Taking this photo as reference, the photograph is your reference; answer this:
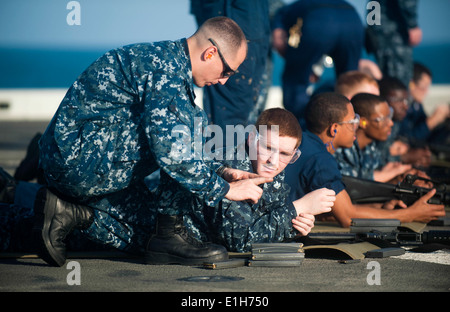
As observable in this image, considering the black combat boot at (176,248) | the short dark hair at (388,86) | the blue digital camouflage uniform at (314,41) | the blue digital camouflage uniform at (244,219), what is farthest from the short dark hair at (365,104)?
the black combat boot at (176,248)

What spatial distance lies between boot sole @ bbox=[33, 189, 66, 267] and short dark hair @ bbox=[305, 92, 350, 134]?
228cm

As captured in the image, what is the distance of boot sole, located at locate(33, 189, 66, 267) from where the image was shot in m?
4.02

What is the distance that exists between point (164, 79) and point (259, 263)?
1136mm

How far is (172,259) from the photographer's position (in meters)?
4.16

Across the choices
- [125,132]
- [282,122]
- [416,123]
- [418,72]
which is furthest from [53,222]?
[418,72]

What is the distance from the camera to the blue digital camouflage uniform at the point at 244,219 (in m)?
4.32

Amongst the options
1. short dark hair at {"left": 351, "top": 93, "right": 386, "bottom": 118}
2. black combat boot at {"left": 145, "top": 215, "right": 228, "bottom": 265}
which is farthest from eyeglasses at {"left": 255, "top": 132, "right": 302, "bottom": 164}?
short dark hair at {"left": 351, "top": 93, "right": 386, "bottom": 118}

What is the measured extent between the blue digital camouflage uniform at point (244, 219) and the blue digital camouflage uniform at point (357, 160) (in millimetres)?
1654

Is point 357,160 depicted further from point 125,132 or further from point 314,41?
point 125,132

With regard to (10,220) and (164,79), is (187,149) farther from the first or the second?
(10,220)

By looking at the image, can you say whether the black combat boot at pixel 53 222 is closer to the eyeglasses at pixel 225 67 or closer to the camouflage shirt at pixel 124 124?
the camouflage shirt at pixel 124 124
